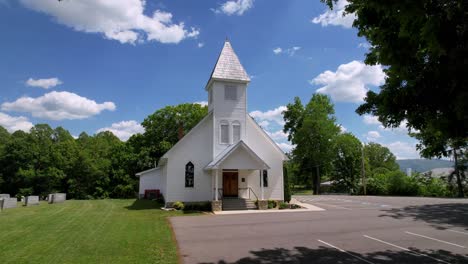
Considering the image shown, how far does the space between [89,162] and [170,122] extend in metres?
12.6

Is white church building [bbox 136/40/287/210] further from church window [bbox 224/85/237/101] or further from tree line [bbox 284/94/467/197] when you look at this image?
tree line [bbox 284/94/467/197]

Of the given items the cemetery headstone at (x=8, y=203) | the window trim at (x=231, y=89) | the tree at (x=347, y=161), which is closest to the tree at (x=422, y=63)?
the window trim at (x=231, y=89)

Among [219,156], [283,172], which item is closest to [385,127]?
[219,156]

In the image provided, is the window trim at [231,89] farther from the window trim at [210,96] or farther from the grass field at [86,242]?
the grass field at [86,242]

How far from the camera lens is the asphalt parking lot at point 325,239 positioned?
878 cm

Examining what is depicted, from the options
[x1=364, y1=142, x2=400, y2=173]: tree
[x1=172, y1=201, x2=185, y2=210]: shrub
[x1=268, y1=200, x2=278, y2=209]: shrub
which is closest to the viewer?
[x1=172, y1=201, x2=185, y2=210]: shrub

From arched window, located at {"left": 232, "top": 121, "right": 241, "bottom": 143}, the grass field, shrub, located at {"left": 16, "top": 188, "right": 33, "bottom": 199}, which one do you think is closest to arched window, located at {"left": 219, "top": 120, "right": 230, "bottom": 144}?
arched window, located at {"left": 232, "top": 121, "right": 241, "bottom": 143}

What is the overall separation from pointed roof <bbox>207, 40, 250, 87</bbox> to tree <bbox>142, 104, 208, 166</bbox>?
A: 22.4 meters

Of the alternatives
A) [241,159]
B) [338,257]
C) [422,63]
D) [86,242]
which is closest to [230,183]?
[241,159]

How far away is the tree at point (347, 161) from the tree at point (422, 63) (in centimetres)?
4493

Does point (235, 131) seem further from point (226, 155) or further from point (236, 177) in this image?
point (236, 177)

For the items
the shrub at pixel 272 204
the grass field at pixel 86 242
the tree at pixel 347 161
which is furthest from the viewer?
the tree at pixel 347 161

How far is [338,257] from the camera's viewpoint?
8750mm

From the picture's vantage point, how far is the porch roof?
2122 cm
